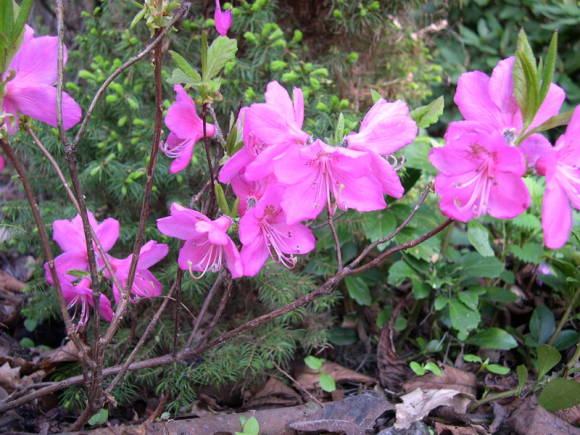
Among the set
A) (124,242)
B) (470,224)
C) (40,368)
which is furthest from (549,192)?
(40,368)

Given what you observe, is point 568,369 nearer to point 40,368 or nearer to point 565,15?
point 40,368

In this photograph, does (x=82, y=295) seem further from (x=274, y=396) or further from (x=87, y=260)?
(x=274, y=396)

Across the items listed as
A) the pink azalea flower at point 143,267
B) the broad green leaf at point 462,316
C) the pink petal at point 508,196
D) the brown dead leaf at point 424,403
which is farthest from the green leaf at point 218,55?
the broad green leaf at point 462,316

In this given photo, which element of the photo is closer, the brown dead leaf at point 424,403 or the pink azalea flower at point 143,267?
the pink azalea flower at point 143,267

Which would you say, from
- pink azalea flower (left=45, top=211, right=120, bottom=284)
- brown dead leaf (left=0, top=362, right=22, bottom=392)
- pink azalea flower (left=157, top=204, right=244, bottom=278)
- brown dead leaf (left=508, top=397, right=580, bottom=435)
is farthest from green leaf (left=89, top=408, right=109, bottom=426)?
brown dead leaf (left=508, top=397, right=580, bottom=435)

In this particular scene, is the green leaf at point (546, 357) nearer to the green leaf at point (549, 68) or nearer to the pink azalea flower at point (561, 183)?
the pink azalea flower at point (561, 183)

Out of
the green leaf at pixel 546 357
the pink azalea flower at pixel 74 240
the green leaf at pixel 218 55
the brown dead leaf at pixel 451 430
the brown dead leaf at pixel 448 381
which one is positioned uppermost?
the green leaf at pixel 218 55
